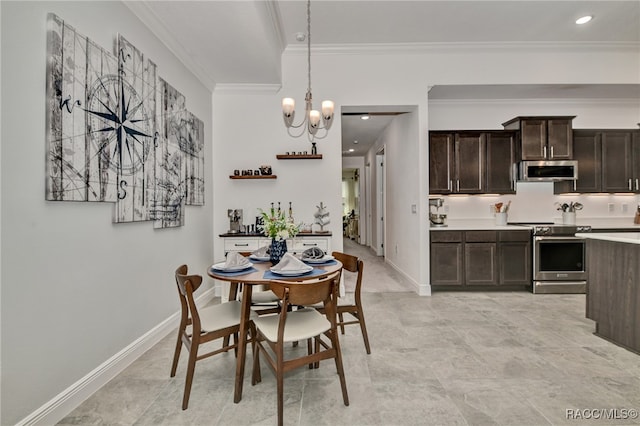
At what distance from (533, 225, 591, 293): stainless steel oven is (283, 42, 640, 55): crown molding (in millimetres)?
2473

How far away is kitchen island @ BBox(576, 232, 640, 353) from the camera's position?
95.6 inches

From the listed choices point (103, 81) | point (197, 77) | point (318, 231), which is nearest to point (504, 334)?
point (318, 231)

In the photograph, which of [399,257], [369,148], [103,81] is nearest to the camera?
[103,81]

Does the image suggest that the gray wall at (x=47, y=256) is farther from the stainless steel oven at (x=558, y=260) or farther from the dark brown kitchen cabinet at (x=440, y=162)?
the stainless steel oven at (x=558, y=260)

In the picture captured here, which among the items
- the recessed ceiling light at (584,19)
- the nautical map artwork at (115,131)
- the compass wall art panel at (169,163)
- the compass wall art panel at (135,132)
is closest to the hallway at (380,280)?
the compass wall art panel at (169,163)

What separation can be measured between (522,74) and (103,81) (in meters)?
4.86

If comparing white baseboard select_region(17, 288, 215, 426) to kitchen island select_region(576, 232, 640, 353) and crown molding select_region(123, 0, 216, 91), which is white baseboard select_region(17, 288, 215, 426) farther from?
kitchen island select_region(576, 232, 640, 353)

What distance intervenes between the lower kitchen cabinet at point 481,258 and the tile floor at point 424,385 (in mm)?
1108

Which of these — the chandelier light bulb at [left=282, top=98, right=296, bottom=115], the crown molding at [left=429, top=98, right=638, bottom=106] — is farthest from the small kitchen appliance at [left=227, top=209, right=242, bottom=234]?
the crown molding at [left=429, top=98, right=638, bottom=106]

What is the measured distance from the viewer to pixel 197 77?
3.63 metres

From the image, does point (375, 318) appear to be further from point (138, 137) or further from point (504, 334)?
point (138, 137)

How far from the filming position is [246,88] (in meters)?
4.12

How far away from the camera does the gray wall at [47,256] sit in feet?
4.79

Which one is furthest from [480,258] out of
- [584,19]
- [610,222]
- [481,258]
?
[584,19]
